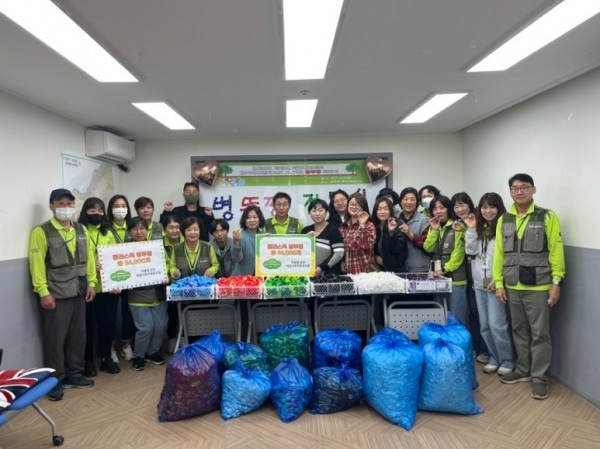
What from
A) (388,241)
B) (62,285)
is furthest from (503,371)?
(62,285)

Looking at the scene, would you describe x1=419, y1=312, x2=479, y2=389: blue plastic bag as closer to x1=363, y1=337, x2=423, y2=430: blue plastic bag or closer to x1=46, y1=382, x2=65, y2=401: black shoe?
x1=363, y1=337, x2=423, y2=430: blue plastic bag

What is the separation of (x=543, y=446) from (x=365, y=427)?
1.11 m

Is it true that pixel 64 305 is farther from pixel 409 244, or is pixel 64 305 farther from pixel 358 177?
pixel 358 177

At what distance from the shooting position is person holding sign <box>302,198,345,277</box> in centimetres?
337

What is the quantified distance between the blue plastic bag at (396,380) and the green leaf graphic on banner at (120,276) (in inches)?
88.6

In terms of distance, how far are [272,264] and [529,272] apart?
2.13 metres

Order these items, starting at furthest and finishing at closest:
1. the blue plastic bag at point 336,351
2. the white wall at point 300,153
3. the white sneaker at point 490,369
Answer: the white wall at point 300,153
the white sneaker at point 490,369
the blue plastic bag at point 336,351

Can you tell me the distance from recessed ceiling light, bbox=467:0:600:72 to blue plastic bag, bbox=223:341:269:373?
2800 mm

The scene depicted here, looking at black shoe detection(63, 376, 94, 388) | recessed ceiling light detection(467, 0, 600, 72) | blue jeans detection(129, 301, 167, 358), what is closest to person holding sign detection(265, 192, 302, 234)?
blue jeans detection(129, 301, 167, 358)

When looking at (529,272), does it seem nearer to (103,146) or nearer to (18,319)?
(18,319)

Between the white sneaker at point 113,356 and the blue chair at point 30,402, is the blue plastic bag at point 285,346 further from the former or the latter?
the white sneaker at point 113,356

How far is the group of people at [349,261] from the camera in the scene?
9.48 ft

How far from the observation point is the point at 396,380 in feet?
7.93

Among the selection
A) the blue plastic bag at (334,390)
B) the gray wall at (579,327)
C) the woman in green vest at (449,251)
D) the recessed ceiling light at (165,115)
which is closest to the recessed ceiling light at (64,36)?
the recessed ceiling light at (165,115)
